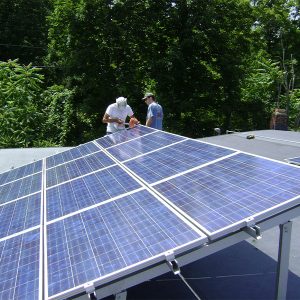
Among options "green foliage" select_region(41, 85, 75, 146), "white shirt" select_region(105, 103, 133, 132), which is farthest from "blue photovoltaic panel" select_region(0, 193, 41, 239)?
"green foliage" select_region(41, 85, 75, 146)

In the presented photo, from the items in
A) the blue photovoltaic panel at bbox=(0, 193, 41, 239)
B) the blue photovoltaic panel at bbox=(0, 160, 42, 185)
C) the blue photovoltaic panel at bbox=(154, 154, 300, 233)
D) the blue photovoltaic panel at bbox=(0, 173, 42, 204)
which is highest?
the blue photovoltaic panel at bbox=(154, 154, 300, 233)

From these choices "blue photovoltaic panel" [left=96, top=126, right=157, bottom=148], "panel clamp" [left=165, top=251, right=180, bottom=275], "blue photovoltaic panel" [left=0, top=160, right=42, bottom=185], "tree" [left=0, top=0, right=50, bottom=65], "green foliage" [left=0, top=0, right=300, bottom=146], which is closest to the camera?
"panel clamp" [left=165, top=251, right=180, bottom=275]

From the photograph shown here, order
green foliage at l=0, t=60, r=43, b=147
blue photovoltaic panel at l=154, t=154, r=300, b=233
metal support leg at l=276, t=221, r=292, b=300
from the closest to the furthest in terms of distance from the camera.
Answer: blue photovoltaic panel at l=154, t=154, r=300, b=233 → metal support leg at l=276, t=221, r=292, b=300 → green foliage at l=0, t=60, r=43, b=147

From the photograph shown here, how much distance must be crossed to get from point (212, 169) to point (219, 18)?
20409 mm

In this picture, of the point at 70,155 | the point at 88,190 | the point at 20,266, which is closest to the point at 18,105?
the point at 70,155

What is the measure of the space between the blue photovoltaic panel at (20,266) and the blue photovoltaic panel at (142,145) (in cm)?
212

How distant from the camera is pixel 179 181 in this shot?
387cm

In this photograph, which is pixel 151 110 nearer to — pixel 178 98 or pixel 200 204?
pixel 200 204

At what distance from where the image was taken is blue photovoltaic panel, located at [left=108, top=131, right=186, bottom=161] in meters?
5.46

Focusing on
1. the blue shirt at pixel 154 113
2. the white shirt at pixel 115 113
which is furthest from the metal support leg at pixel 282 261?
the blue shirt at pixel 154 113

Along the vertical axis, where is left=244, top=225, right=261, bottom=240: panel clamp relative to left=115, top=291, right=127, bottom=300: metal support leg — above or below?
above

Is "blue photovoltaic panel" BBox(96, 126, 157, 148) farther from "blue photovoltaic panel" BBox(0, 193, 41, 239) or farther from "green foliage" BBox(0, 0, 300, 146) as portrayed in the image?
"green foliage" BBox(0, 0, 300, 146)

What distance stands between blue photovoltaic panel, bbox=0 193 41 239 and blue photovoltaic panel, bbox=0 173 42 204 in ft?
Result: 0.91

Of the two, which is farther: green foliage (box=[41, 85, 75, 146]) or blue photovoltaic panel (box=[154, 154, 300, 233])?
green foliage (box=[41, 85, 75, 146])
